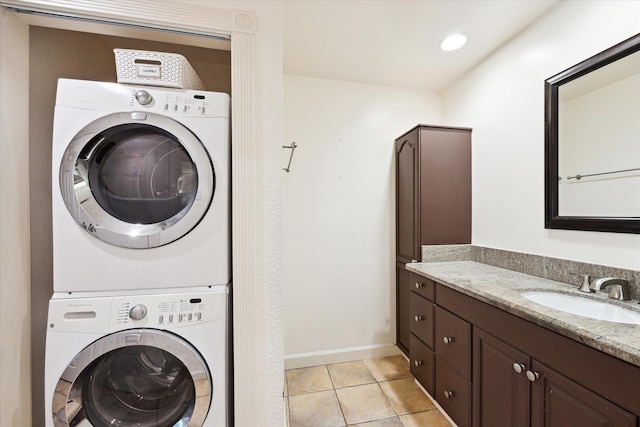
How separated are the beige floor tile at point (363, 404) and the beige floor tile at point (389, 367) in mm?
161

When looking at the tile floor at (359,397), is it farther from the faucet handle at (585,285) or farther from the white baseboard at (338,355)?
the faucet handle at (585,285)

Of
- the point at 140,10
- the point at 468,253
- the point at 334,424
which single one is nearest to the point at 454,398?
the point at 334,424

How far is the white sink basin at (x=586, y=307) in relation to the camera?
111cm

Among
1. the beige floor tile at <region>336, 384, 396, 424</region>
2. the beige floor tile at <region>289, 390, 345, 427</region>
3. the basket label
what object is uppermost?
the basket label

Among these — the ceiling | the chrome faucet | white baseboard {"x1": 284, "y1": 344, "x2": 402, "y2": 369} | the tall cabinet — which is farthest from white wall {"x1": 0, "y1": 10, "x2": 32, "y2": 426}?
the chrome faucet

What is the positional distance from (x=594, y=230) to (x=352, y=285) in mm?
1641

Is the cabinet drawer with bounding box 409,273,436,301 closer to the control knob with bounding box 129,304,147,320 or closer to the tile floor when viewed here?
the tile floor

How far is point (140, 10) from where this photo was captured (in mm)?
1035

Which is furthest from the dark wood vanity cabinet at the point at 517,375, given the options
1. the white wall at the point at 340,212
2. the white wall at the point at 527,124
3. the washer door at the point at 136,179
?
the washer door at the point at 136,179

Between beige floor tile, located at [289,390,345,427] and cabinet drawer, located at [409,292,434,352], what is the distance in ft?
2.47

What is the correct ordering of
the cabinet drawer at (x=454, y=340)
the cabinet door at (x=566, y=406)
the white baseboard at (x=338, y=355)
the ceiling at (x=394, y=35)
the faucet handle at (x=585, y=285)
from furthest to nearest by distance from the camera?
the white baseboard at (x=338, y=355) < the ceiling at (x=394, y=35) < the cabinet drawer at (x=454, y=340) < the faucet handle at (x=585, y=285) < the cabinet door at (x=566, y=406)

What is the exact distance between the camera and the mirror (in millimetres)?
1226

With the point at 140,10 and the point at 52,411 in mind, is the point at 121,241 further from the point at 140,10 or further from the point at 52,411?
the point at 140,10

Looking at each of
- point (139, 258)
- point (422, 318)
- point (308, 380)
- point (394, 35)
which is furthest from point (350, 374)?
point (394, 35)
